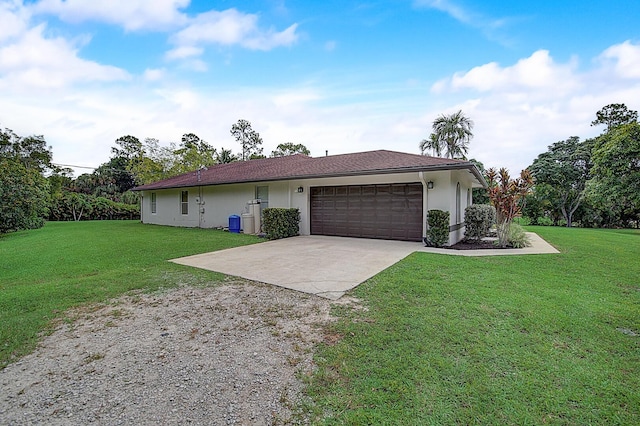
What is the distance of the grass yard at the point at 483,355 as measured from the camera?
200 cm

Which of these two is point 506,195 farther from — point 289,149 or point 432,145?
point 289,149

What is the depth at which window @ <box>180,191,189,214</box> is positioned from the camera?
1683cm

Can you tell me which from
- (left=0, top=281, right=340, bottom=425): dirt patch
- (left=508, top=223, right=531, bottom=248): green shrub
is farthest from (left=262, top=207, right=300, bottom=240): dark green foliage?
(left=508, top=223, right=531, bottom=248): green shrub

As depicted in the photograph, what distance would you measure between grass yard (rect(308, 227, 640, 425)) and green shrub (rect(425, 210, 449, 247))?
12.5ft

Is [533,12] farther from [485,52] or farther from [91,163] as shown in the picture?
[91,163]

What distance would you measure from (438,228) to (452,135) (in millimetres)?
18798

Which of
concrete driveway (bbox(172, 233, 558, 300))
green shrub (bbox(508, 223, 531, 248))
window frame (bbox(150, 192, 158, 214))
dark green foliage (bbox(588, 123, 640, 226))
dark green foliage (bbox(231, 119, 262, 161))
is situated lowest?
concrete driveway (bbox(172, 233, 558, 300))

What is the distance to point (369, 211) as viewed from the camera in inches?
429

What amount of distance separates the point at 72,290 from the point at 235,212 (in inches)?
389

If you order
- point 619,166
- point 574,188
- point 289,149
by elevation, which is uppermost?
point 289,149

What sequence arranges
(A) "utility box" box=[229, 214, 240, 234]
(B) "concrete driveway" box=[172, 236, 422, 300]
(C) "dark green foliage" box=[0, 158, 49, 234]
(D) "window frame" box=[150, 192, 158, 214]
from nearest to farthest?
1. (B) "concrete driveway" box=[172, 236, 422, 300]
2. (C) "dark green foliage" box=[0, 158, 49, 234]
3. (A) "utility box" box=[229, 214, 240, 234]
4. (D) "window frame" box=[150, 192, 158, 214]

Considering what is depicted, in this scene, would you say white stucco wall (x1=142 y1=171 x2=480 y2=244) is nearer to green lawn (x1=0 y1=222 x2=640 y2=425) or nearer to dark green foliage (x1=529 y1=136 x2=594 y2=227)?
green lawn (x1=0 y1=222 x2=640 y2=425)

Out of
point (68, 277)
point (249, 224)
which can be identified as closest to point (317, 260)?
point (68, 277)

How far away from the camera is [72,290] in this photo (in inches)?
184
